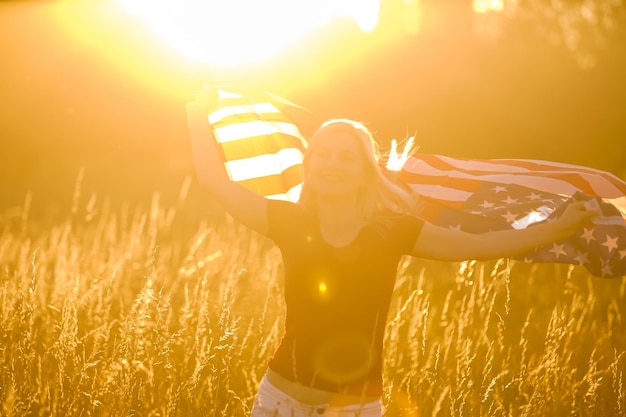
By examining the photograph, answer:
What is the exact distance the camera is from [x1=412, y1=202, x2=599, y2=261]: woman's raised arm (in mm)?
3643

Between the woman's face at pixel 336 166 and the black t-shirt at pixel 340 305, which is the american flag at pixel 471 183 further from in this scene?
the black t-shirt at pixel 340 305

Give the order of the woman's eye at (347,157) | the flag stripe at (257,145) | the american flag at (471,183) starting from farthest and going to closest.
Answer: the flag stripe at (257,145) → the american flag at (471,183) → the woman's eye at (347,157)

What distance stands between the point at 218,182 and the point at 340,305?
3.01ft

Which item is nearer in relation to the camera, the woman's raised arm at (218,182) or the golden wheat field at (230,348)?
the woman's raised arm at (218,182)

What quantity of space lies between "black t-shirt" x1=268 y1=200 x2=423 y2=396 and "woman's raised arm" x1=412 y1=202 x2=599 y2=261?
0.23 feet

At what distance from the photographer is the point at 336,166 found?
3695 mm

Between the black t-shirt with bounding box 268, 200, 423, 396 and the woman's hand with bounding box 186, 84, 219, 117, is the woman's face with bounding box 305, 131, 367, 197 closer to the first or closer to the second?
the black t-shirt with bounding box 268, 200, 423, 396

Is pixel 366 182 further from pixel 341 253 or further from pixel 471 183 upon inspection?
pixel 471 183

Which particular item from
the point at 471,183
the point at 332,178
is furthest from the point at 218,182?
the point at 471,183

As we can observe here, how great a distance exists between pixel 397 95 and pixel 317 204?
77.6 ft

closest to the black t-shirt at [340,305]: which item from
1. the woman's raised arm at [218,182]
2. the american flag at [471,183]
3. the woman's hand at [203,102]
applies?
the woman's raised arm at [218,182]

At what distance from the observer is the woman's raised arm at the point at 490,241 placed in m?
3.64

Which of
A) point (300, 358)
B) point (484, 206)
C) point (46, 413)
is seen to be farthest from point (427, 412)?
point (46, 413)

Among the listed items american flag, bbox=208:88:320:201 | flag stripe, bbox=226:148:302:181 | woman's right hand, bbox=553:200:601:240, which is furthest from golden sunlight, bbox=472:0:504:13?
woman's right hand, bbox=553:200:601:240
